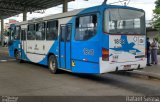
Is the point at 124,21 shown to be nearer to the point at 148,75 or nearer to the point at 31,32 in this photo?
the point at 148,75

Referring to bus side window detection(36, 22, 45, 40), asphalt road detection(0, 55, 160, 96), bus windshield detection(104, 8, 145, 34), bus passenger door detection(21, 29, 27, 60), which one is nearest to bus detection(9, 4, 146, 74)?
bus windshield detection(104, 8, 145, 34)

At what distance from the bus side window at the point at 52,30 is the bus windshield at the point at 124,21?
12.1 feet

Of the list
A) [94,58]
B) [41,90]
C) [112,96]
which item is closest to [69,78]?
[94,58]

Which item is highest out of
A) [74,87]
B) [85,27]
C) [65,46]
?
[85,27]

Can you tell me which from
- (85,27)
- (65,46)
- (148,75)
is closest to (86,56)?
(85,27)

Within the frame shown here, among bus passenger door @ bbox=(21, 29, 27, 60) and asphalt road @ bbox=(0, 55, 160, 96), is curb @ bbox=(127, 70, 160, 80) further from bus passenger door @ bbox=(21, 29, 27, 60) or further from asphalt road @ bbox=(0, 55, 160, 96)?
bus passenger door @ bbox=(21, 29, 27, 60)

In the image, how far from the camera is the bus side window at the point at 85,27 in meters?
11.3

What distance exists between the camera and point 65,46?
1313 centimetres

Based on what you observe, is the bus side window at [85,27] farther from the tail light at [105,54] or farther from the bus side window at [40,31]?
the bus side window at [40,31]

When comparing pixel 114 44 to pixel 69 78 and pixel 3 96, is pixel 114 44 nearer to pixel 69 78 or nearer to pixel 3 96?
pixel 69 78

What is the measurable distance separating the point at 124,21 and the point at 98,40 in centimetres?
143

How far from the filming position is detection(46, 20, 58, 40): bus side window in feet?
46.2

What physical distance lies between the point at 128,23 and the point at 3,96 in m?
5.74

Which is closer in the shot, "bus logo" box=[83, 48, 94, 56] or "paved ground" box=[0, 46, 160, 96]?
"paved ground" box=[0, 46, 160, 96]
